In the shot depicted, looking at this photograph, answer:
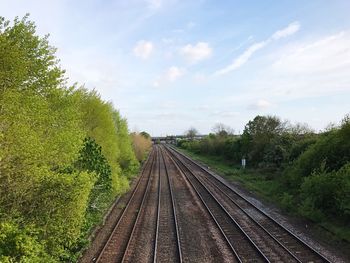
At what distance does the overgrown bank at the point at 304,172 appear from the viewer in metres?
20.7

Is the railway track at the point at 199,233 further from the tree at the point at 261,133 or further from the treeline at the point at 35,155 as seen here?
the tree at the point at 261,133

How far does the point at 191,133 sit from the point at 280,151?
471 feet

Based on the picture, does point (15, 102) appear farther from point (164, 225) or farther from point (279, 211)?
point (279, 211)

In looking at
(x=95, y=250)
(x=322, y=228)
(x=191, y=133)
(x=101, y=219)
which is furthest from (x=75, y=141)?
(x=191, y=133)

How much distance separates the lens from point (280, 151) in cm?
3916

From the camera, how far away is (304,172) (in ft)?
90.7

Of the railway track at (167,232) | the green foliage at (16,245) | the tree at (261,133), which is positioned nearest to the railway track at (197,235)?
the railway track at (167,232)

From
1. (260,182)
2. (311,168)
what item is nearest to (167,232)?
(311,168)

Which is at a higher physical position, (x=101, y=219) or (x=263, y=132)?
(x=263, y=132)

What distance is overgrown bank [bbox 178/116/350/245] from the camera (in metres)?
20.7

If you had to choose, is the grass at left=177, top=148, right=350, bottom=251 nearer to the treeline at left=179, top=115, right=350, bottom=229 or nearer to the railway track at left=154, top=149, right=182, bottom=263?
the treeline at left=179, top=115, right=350, bottom=229

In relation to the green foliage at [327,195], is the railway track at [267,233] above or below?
below

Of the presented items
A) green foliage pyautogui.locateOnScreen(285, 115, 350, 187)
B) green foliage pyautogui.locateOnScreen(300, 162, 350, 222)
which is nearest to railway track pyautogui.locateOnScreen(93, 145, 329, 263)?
green foliage pyautogui.locateOnScreen(300, 162, 350, 222)

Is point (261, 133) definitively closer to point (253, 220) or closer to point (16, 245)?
point (253, 220)
